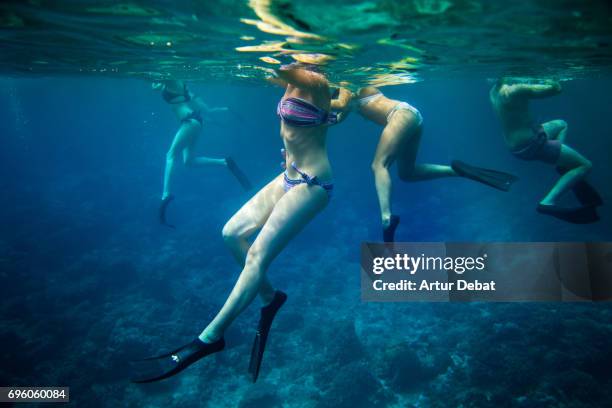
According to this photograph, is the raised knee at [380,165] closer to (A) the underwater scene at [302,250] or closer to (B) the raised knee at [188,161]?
(A) the underwater scene at [302,250]

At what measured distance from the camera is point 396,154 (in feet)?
19.2

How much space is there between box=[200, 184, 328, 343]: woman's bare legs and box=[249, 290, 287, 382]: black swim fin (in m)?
0.64

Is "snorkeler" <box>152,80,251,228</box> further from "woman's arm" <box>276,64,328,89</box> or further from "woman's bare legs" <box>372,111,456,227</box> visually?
"woman's arm" <box>276,64,328,89</box>

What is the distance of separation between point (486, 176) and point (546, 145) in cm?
194

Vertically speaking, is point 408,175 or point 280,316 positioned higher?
point 408,175

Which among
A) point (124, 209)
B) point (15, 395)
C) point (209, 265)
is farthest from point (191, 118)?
point (124, 209)

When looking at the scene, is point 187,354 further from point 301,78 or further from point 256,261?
→ point 301,78

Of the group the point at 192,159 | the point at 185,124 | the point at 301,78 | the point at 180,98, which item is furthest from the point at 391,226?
the point at 180,98

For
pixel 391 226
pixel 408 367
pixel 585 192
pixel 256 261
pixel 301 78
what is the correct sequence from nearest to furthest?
pixel 256 261
pixel 301 78
pixel 391 226
pixel 585 192
pixel 408 367

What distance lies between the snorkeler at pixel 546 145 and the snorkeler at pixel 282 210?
4841 mm

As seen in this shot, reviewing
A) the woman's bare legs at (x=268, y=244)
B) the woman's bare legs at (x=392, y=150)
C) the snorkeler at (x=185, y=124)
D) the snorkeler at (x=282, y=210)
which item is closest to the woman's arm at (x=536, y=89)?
the woman's bare legs at (x=392, y=150)

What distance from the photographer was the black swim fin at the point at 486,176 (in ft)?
20.9

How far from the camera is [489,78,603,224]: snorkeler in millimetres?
6595

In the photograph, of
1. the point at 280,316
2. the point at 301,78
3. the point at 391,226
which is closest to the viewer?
the point at 301,78
